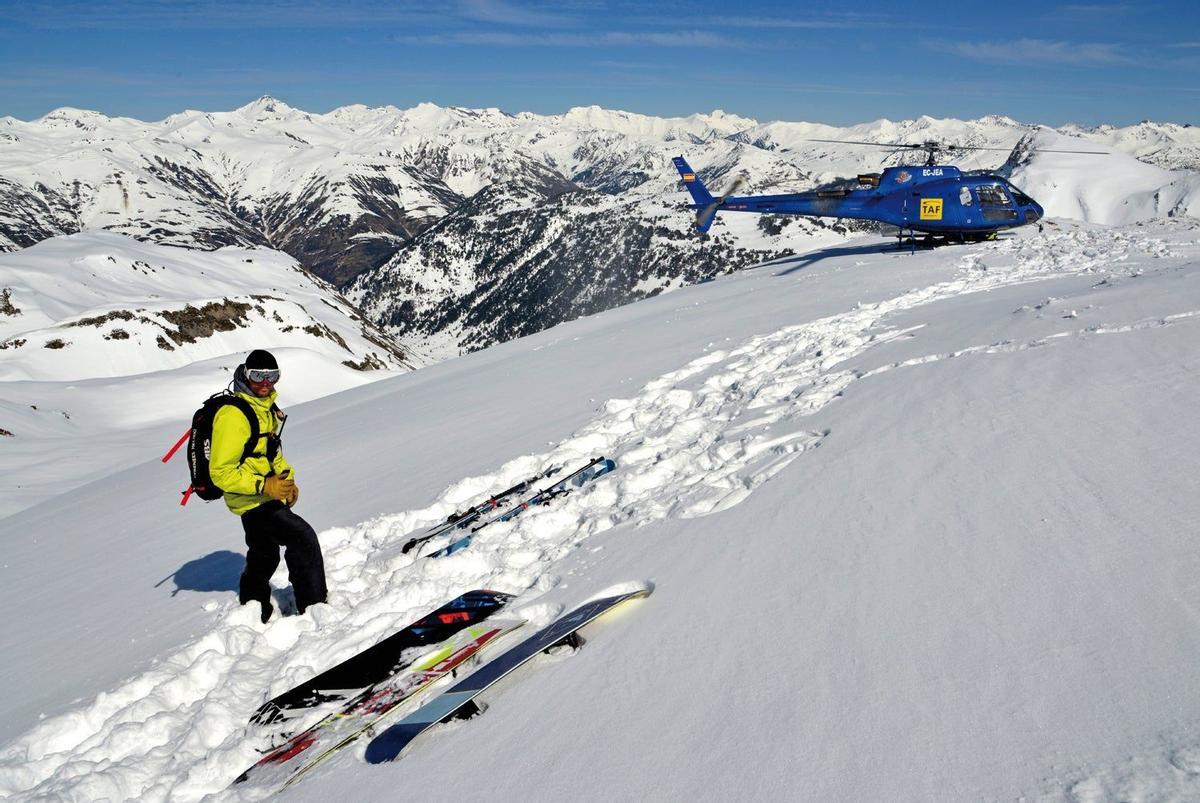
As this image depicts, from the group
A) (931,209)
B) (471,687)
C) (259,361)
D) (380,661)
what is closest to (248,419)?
(259,361)

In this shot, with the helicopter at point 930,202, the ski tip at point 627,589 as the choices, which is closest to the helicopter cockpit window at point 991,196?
the helicopter at point 930,202

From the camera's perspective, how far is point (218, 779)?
13.6 feet

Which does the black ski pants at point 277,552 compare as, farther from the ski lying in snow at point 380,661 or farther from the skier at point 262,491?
the ski lying in snow at point 380,661

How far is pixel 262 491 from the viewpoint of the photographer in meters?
5.79

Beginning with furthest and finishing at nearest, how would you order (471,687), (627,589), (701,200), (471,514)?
(701,200)
(471,514)
(627,589)
(471,687)

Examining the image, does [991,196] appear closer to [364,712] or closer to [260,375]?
[260,375]

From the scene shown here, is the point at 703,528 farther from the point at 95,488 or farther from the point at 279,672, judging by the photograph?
the point at 95,488

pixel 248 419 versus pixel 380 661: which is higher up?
pixel 248 419

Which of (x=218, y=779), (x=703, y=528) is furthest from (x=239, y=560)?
(x=703, y=528)

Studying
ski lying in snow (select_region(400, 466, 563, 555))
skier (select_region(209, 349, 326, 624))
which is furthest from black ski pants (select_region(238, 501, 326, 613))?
ski lying in snow (select_region(400, 466, 563, 555))

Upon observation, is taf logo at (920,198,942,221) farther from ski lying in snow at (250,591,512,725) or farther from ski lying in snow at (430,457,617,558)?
ski lying in snow at (250,591,512,725)

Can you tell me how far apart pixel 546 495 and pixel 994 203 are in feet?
76.0

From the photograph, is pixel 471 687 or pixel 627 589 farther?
pixel 627 589

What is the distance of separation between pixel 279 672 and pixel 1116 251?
20226mm
